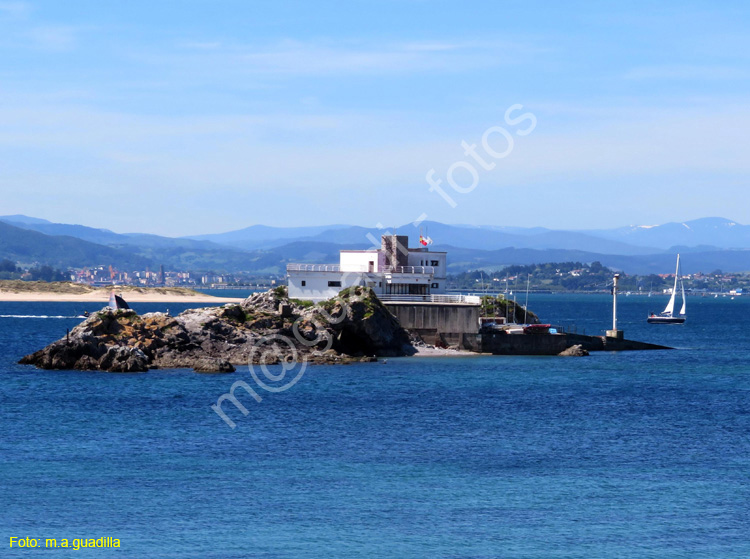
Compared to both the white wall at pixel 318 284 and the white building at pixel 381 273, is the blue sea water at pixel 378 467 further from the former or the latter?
the white building at pixel 381 273

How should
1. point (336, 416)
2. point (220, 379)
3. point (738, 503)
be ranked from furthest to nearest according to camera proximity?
point (220, 379) → point (336, 416) → point (738, 503)

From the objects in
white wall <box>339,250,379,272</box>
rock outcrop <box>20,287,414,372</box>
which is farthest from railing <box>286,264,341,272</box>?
rock outcrop <box>20,287,414,372</box>

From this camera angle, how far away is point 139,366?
76500mm

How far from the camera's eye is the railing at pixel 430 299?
9405 cm

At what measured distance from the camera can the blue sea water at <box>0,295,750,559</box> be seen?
108 ft

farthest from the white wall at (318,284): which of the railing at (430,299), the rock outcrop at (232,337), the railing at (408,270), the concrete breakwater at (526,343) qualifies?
the concrete breakwater at (526,343)

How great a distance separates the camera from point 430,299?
318 ft

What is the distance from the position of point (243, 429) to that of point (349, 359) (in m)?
33.0

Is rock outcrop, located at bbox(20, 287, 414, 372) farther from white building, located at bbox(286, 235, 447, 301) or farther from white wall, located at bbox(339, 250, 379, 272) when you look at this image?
white wall, located at bbox(339, 250, 379, 272)

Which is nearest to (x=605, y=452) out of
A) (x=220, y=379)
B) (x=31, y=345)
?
(x=220, y=379)

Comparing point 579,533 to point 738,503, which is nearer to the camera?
point 579,533

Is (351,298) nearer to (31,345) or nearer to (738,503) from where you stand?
(31,345)

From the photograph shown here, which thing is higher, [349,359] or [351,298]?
[351,298]

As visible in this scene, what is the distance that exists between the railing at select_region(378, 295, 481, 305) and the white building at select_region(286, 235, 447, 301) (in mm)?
370
